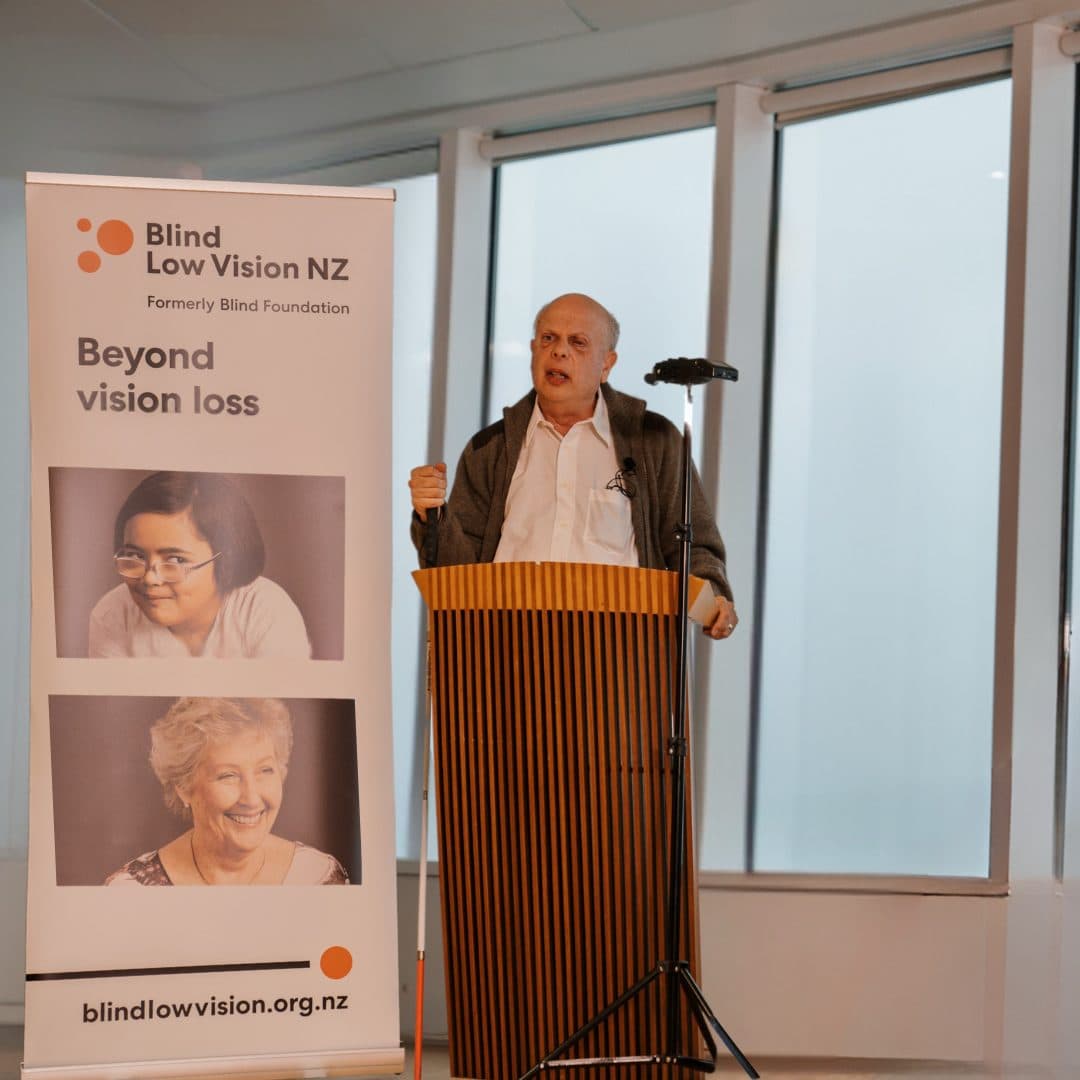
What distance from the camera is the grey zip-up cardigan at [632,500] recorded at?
3076 millimetres

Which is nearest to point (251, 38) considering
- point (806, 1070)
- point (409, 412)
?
point (409, 412)

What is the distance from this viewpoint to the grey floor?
3.59m

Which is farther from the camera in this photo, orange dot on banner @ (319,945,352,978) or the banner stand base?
orange dot on banner @ (319,945,352,978)

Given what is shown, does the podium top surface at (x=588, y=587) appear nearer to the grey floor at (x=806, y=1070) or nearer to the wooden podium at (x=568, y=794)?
the wooden podium at (x=568, y=794)

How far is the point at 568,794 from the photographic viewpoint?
9.30 ft

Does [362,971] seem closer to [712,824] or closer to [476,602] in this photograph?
[476,602]

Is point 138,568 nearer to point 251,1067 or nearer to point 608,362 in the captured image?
point 251,1067

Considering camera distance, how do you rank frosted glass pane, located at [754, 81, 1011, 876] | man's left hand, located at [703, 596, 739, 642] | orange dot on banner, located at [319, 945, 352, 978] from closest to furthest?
orange dot on banner, located at [319, 945, 352, 978] < man's left hand, located at [703, 596, 739, 642] < frosted glass pane, located at [754, 81, 1011, 876]

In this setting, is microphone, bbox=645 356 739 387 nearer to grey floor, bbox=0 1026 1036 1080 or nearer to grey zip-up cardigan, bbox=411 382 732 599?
grey zip-up cardigan, bbox=411 382 732 599

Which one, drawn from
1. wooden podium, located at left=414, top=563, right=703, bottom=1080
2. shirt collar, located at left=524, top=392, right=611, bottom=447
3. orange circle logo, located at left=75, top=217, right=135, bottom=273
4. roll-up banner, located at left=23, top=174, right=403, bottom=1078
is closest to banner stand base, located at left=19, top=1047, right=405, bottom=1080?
roll-up banner, located at left=23, top=174, right=403, bottom=1078

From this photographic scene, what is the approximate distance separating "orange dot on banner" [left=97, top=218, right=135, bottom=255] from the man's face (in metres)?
0.90

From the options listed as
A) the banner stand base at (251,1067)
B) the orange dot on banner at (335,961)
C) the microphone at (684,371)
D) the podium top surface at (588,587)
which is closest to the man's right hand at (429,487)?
the podium top surface at (588,587)

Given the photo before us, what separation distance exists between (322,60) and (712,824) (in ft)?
8.63

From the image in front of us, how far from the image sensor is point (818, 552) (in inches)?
165
